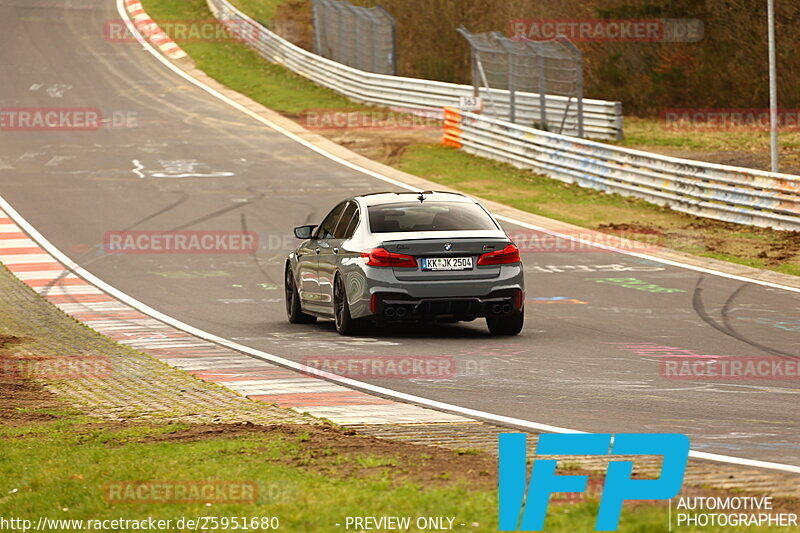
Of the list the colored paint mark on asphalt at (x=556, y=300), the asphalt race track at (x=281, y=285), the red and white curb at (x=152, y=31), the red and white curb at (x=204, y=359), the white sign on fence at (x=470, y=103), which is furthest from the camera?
the red and white curb at (x=152, y=31)

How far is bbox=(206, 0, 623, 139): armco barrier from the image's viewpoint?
35.2m

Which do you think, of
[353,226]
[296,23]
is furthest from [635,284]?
[296,23]

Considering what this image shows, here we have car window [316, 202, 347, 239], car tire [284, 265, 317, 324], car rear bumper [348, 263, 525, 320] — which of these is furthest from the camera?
car tire [284, 265, 317, 324]

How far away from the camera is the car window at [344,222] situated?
1430 centimetres

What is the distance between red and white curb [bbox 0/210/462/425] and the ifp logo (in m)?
2.80

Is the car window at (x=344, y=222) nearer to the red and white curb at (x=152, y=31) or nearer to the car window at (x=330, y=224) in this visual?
the car window at (x=330, y=224)

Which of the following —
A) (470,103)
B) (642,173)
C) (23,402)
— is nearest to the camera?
(23,402)

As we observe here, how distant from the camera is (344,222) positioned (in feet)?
47.5

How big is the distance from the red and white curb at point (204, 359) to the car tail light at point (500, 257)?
2622 millimetres

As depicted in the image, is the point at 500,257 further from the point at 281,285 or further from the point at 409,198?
the point at 281,285

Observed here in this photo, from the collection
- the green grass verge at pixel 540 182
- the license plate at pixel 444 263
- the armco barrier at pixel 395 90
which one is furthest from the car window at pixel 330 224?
the armco barrier at pixel 395 90

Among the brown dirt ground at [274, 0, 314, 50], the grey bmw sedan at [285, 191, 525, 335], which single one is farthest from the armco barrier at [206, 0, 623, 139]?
the grey bmw sedan at [285, 191, 525, 335]

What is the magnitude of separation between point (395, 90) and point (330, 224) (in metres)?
26.1

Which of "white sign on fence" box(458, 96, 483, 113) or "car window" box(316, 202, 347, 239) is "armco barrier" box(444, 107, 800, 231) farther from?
"car window" box(316, 202, 347, 239)
